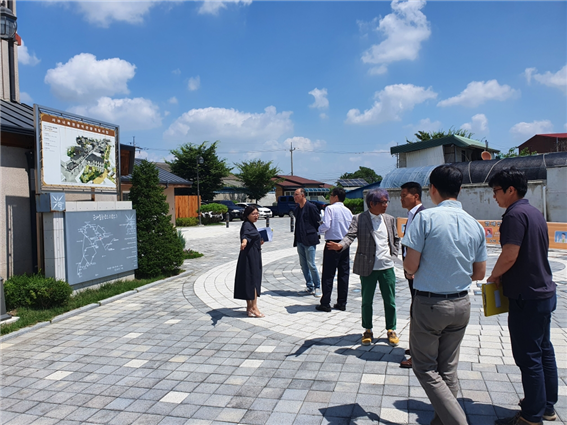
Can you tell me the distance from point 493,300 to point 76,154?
7280 millimetres

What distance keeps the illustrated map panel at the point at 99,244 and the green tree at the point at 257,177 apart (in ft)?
116

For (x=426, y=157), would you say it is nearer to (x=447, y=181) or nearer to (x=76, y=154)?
(x=76, y=154)

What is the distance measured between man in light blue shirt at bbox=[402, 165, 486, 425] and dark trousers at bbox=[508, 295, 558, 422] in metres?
0.47

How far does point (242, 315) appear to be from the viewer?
6.07 m

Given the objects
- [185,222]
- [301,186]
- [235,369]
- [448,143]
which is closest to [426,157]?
[448,143]

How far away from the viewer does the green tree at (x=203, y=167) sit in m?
37.2

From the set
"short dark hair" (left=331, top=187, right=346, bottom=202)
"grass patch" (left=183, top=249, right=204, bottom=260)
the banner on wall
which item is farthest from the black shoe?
"grass patch" (left=183, top=249, right=204, bottom=260)

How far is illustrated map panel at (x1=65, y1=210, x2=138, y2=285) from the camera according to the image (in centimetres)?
692

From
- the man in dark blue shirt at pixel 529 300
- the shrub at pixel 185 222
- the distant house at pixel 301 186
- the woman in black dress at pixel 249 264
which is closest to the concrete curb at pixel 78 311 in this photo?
the woman in black dress at pixel 249 264

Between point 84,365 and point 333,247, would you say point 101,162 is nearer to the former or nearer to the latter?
point 84,365

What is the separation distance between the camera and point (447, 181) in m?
2.78

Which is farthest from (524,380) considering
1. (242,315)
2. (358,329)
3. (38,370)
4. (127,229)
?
(127,229)

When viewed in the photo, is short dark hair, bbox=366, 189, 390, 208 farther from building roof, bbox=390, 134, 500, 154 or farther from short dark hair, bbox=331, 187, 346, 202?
building roof, bbox=390, 134, 500, 154

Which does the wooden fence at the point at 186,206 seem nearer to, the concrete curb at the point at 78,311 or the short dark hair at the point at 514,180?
the concrete curb at the point at 78,311
